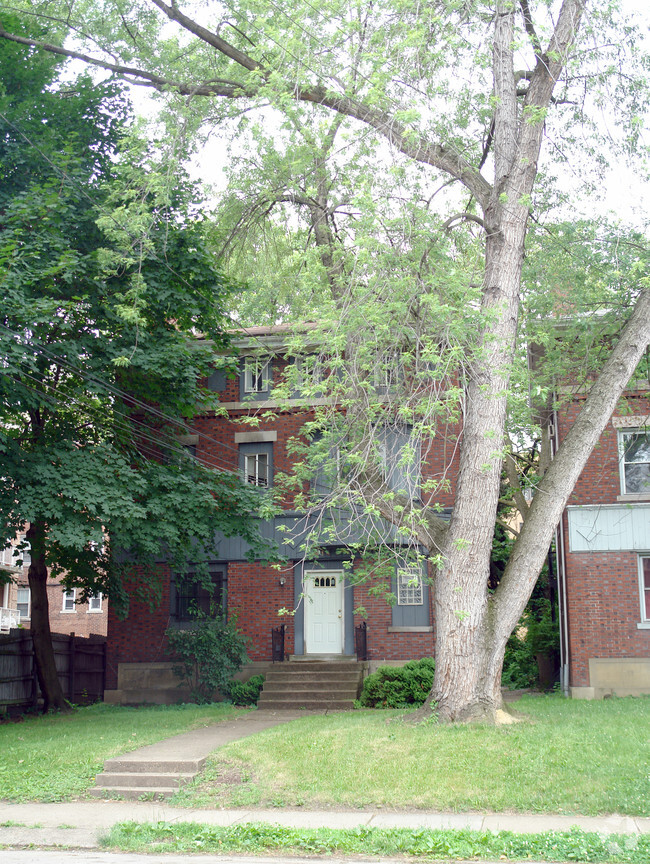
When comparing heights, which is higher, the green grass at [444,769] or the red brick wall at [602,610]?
the red brick wall at [602,610]

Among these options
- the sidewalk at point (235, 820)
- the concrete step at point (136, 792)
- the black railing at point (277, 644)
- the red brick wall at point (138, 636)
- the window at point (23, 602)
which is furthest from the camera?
the window at point (23, 602)

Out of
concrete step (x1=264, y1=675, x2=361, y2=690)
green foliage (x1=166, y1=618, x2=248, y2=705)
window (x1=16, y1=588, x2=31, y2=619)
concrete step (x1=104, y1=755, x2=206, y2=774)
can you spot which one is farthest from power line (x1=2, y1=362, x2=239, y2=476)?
window (x1=16, y1=588, x2=31, y2=619)

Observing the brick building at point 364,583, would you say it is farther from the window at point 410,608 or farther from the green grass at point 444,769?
the green grass at point 444,769

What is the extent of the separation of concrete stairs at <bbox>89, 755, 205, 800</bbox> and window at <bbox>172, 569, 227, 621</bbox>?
10379 millimetres

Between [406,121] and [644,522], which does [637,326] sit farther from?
[644,522]

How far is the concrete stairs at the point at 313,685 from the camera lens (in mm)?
18406

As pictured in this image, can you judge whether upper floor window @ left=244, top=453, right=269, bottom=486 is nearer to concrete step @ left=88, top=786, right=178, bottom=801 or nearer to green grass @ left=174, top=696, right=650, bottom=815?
green grass @ left=174, top=696, right=650, bottom=815

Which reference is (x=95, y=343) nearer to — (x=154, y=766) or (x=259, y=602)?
(x=154, y=766)

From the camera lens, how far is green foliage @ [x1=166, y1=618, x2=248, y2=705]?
1933 centimetres

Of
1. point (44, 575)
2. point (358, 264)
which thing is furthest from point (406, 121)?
point (44, 575)

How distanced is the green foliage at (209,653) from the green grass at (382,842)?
36.5ft

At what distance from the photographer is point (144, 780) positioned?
10.2 m

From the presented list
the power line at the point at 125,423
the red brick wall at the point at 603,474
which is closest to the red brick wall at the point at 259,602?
the power line at the point at 125,423

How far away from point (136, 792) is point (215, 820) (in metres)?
1.82
